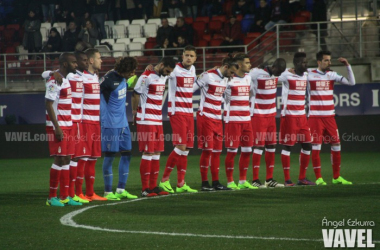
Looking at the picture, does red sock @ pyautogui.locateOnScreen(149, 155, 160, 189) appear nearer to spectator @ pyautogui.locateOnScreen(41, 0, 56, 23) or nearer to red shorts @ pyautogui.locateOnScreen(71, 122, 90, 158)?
red shorts @ pyautogui.locateOnScreen(71, 122, 90, 158)

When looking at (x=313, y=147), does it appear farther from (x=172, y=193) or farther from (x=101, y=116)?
(x=101, y=116)

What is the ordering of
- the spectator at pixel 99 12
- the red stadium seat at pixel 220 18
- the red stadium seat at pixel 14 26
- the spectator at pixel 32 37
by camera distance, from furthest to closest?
the red stadium seat at pixel 14 26
the spectator at pixel 99 12
the spectator at pixel 32 37
the red stadium seat at pixel 220 18

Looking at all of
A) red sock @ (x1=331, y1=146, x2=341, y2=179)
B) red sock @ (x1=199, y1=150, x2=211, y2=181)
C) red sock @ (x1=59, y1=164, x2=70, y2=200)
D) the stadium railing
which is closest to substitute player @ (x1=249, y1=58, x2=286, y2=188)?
red sock @ (x1=199, y1=150, x2=211, y2=181)

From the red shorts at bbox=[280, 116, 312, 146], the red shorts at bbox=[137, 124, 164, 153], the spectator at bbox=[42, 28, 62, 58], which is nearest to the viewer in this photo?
the red shorts at bbox=[137, 124, 164, 153]

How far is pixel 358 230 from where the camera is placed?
705 cm

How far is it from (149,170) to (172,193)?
522 millimetres

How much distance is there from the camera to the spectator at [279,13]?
70.3 ft

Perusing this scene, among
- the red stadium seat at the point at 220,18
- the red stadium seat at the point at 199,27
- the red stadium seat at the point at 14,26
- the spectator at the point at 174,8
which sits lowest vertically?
the red stadium seat at the point at 199,27

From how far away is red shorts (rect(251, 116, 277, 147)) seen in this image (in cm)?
1220

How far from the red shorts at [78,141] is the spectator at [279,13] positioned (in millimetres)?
12275

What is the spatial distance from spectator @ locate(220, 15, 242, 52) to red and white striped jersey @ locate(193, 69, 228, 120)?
377 inches

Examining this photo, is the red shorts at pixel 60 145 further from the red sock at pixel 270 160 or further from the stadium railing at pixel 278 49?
the stadium railing at pixel 278 49

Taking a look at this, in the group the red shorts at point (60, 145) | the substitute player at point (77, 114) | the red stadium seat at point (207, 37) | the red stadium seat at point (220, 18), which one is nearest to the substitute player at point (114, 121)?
the substitute player at point (77, 114)

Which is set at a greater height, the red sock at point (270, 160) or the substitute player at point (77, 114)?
the substitute player at point (77, 114)
